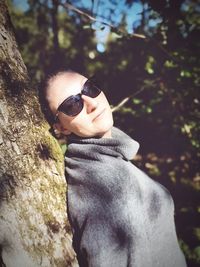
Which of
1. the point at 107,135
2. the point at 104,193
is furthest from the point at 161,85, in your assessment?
the point at 104,193

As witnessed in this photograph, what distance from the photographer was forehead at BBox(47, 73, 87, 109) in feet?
5.55

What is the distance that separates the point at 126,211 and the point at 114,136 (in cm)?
55

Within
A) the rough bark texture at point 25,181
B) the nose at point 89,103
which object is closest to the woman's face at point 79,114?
the nose at point 89,103

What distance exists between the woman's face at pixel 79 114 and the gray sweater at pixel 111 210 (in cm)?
7

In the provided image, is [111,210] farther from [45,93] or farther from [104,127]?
[45,93]

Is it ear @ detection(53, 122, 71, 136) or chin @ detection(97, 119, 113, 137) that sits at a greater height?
chin @ detection(97, 119, 113, 137)

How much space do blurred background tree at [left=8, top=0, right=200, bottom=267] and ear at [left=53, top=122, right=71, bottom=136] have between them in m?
0.65

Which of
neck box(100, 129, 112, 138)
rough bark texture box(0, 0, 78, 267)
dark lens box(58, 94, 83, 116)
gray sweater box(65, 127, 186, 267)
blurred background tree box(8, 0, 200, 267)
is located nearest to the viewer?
rough bark texture box(0, 0, 78, 267)

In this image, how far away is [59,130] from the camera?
1.76 meters

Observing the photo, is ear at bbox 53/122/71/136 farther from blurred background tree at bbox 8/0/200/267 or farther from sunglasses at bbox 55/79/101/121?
blurred background tree at bbox 8/0/200/267

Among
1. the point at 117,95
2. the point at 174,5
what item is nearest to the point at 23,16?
the point at 117,95

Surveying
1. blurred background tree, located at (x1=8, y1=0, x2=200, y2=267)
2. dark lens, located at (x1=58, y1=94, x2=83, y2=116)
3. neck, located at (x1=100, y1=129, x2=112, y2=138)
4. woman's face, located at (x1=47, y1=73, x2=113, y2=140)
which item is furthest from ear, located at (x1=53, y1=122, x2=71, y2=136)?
blurred background tree, located at (x1=8, y1=0, x2=200, y2=267)

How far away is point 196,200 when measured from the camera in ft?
10.8

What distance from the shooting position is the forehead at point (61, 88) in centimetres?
169
